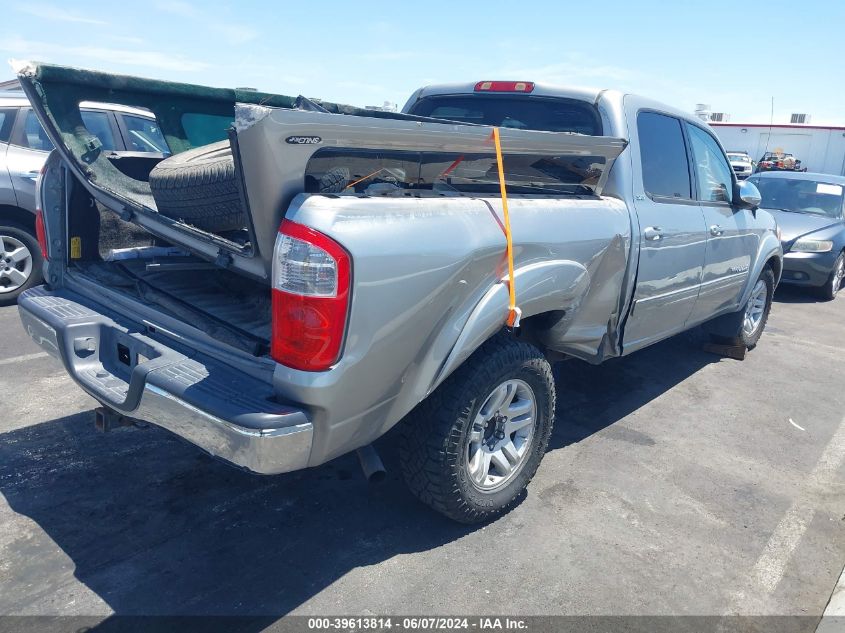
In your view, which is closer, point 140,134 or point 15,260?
point 15,260

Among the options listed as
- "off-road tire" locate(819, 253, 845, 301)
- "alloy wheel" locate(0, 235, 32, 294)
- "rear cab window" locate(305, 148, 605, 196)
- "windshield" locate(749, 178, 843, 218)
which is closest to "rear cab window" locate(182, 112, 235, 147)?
"rear cab window" locate(305, 148, 605, 196)

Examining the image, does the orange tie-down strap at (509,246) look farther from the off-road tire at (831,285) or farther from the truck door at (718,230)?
the off-road tire at (831,285)

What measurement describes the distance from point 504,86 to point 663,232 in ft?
4.34

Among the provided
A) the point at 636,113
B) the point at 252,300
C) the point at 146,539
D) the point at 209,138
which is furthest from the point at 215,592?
the point at 636,113

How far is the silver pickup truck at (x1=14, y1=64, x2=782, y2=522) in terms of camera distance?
2.24 metres

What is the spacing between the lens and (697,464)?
399cm

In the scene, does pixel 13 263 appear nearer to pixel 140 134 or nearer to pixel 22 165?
pixel 22 165

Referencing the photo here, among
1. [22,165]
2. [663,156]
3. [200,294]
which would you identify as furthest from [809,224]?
[22,165]

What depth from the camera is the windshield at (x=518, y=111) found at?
3925mm

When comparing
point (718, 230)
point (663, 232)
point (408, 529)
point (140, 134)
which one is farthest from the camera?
point (140, 134)

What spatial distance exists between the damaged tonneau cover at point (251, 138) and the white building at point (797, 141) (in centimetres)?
3361

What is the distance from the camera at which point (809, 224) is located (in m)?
9.04

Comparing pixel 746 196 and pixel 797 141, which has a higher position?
pixel 797 141

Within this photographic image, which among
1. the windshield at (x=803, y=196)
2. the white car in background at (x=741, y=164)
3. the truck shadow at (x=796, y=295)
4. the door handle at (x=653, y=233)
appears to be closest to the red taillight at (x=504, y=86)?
the door handle at (x=653, y=233)
